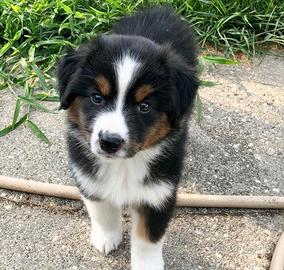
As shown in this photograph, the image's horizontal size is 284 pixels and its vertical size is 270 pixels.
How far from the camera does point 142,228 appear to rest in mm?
3184

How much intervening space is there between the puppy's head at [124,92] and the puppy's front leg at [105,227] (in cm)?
56

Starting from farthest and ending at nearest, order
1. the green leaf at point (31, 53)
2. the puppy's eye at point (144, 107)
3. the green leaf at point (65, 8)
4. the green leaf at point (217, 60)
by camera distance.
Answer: the green leaf at point (65, 8), the green leaf at point (31, 53), the green leaf at point (217, 60), the puppy's eye at point (144, 107)

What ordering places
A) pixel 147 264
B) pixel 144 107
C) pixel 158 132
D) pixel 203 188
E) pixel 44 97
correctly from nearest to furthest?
pixel 144 107
pixel 158 132
pixel 147 264
pixel 203 188
pixel 44 97

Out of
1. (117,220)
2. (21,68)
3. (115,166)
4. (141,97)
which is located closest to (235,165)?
(117,220)

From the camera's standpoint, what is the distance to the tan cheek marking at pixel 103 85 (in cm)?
267

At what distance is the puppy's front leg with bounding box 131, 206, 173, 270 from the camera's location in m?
3.12

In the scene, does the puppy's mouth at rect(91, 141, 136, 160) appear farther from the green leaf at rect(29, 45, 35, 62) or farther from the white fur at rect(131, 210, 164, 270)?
the green leaf at rect(29, 45, 35, 62)

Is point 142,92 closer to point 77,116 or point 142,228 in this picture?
point 77,116

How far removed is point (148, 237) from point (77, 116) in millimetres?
787

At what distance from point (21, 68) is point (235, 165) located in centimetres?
203

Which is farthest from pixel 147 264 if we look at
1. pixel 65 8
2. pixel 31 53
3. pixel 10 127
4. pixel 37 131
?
pixel 65 8

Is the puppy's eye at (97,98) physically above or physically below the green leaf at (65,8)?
above

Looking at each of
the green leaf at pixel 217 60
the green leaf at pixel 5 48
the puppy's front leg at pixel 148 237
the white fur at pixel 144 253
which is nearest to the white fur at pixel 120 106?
the puppy's front leg at pixel 148 237

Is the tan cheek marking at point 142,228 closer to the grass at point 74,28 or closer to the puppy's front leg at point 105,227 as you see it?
the puppy's front leg at point 105,227
